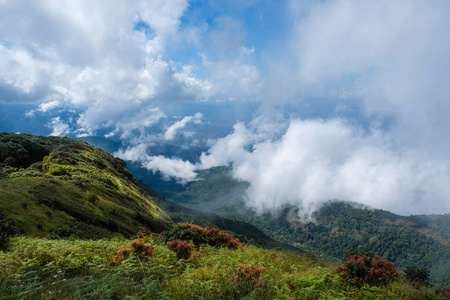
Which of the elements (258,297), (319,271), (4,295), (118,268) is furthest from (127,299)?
(319,271)

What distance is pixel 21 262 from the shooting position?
11.1m

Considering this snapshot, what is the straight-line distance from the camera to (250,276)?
11.1 m

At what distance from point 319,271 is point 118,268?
1048 centimetres

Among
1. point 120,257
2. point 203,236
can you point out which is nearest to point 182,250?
point 120,257

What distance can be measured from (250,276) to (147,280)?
4401 millimetres

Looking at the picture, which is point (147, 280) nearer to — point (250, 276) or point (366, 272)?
point (250, 276)

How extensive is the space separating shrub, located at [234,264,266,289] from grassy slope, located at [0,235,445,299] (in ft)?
0.26

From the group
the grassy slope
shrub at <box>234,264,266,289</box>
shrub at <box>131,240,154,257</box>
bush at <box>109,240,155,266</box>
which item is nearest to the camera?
the grassy slope

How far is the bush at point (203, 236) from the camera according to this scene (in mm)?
18719

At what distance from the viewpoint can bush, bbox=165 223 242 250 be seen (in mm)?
Answer: 18719

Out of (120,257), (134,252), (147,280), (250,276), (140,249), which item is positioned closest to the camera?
(147,280)

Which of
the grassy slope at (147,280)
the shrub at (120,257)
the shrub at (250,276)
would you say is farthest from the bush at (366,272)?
the shrub at (120,257)

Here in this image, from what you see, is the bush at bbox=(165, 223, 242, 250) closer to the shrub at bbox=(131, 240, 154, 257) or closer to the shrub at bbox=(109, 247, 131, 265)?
the shrub at bbox=(131, 240, 154, 257)

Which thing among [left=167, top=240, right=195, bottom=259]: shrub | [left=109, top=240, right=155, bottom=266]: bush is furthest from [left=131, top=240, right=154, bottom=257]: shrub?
[left=167, top=240, right=195, bottom=259]: shrub
